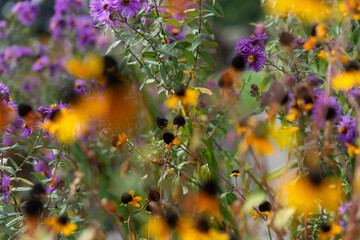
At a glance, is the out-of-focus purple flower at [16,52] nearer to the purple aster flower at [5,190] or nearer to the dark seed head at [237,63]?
the purple aster flower at [5,190]

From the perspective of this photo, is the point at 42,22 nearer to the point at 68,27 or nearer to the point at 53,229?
the point at 68,27

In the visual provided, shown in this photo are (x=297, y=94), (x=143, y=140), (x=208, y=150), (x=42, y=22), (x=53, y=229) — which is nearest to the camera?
(x=53, y=229)

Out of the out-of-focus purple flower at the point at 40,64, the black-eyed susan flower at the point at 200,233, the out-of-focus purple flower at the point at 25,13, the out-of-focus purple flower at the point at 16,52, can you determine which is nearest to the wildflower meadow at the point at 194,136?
the black-eyed susan flower at the point at 200,233

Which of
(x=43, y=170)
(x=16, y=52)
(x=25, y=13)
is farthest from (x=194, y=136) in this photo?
(x=25, y=13)

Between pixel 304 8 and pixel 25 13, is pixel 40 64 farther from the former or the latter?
pixel 304 8

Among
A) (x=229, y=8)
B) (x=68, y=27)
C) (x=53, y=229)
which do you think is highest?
(x=53, y=229)

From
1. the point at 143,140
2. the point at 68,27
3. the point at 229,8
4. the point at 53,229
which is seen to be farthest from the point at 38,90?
the point at 229,8
